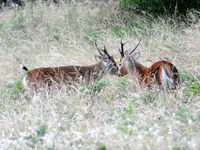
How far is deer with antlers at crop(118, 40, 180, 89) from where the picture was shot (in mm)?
8141

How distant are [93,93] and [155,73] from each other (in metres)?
0.86

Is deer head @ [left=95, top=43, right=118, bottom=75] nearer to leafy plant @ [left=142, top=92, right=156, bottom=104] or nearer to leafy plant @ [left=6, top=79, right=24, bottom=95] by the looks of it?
leafy plant @ [left=6, top=79, right=24, bottom=95]

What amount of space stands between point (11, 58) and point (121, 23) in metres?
3.22

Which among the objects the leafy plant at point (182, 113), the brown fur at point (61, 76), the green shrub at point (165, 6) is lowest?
the brown fur at point (61, 76)

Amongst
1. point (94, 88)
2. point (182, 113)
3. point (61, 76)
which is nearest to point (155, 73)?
point (94, 88)

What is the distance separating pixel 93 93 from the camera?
8.24m

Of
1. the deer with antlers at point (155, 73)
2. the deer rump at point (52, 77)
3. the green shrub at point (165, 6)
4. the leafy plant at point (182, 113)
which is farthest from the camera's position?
the green shrub at point (165, 6)

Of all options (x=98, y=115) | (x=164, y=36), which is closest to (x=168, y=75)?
(x=98, y=115)

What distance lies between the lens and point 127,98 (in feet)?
25.0

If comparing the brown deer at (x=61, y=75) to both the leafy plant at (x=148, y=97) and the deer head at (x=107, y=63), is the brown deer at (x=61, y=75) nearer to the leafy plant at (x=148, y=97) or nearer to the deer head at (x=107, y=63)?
the deer head at (x=107, y=63)

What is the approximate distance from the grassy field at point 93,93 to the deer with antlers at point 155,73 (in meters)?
0.16

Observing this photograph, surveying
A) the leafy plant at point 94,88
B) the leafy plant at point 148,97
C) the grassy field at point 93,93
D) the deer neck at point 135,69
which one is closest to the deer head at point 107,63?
the grassy field at point 93,93

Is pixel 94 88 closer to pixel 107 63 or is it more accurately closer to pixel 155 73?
pixel 155 73

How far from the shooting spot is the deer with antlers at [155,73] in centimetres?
814
